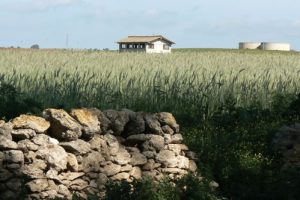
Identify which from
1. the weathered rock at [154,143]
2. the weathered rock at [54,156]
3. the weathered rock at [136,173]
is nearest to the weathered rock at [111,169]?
the weathered rock at [136,173]

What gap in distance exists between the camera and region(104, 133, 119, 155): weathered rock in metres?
9.41

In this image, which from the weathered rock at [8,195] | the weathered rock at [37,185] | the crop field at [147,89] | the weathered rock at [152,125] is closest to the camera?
the weathered rock at [8,195]

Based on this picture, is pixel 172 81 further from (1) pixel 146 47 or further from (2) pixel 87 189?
(1) pixel 146 47

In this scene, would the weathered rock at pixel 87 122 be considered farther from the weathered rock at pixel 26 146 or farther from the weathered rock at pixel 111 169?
the weathered rock at pixel 26 146

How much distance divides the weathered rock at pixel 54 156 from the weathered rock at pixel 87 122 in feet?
2.15

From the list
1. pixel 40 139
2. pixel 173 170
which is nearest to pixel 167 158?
pixel 173 170

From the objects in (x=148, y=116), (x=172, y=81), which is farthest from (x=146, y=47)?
(x=148, y=116)

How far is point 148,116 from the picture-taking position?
33.3 feet

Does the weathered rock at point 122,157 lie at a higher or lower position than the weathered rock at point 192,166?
higher

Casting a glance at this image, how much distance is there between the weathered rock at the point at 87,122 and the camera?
9.12 m

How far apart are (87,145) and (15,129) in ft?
3.70

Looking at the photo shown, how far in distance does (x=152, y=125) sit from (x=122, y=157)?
0.89 metres

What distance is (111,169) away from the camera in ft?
30.5

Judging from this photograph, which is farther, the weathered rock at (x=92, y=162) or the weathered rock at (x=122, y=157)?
the weathered rock at (x=122, y=157)
